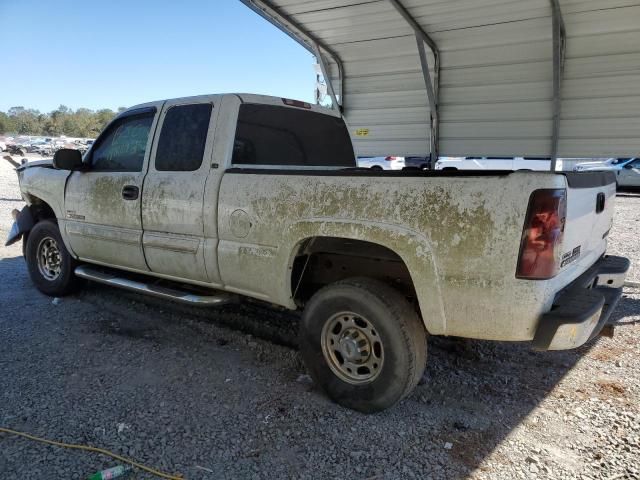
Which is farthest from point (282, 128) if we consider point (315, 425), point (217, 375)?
point (315, 425)

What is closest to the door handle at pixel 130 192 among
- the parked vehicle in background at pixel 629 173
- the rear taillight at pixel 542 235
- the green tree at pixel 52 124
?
the rear taillight at pixel 542 235

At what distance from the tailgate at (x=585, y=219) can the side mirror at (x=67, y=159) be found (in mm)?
4311

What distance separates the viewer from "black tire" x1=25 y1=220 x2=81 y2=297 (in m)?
5.29

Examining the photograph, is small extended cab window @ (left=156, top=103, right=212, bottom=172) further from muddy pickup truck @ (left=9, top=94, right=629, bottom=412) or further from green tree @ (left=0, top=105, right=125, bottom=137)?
green tree @ (left=0, top=105, right=125, bottom=137)

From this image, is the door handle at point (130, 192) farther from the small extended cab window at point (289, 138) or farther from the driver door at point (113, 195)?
the small extended cab window at point (289, 138)

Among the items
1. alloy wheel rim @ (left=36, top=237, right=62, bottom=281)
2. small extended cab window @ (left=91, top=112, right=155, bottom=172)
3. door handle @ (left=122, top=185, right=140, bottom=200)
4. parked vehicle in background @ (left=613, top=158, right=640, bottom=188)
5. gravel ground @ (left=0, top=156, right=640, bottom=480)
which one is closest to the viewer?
gravel ground @ (left=0, top=156, right=640, bottom=480)

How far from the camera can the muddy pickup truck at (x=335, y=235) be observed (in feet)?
8.32

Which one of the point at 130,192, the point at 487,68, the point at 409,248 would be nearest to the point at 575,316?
the point at 409,248

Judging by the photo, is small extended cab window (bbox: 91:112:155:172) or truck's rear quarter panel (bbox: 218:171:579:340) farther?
small extended cab window (bbox: 91:112:155:172)

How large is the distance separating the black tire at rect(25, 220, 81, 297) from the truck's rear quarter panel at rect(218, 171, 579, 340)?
304 centimetres

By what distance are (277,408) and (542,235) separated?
1956 millimetres

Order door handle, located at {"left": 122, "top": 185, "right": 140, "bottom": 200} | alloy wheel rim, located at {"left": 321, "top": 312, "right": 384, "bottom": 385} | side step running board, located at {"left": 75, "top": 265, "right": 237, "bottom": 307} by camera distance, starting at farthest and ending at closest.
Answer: door handle, located at {"left": 122, "top": 185, "right": 140, "bottom": 200} → side step running board, located at {"left": 75, "top": 265, "right": 237, "bottom": 307} → alloy wheel rim, located at {"left": 321, "top": 312, "right": 384, "bottom": 385}

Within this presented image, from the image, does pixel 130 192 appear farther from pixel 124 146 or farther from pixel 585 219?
pixel 585 219

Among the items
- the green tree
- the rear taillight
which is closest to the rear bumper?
the rear taillight
